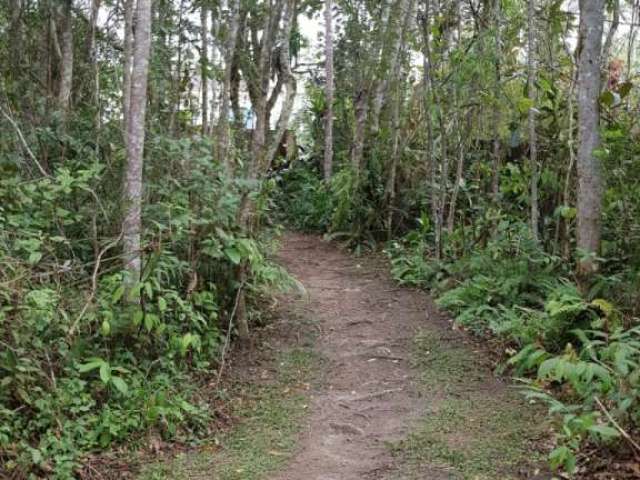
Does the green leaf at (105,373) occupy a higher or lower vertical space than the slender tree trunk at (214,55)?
lower

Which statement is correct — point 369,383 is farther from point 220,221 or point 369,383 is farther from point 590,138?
point 590,138

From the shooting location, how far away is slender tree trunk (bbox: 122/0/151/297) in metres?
5.89

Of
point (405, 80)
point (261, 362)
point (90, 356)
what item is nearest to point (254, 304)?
point (261, 362)

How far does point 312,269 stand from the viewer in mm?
10438

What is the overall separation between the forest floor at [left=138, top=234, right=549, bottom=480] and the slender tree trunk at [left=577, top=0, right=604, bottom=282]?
1499mm

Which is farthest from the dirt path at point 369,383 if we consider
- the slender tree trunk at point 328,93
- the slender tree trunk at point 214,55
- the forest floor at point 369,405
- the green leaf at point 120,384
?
the slender tree trunk at point 328,93

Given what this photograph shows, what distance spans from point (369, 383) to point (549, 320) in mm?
1782

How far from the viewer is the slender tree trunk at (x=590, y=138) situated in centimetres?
609

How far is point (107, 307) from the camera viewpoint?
5.50 metres

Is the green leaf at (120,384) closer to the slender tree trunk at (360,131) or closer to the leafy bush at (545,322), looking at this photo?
the leafy bush at (545,322)

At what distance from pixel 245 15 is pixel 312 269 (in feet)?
13.3

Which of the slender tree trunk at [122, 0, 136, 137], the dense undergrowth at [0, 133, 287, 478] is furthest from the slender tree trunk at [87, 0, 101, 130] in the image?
the dense undergrowth at [0, 133, 287, 478]

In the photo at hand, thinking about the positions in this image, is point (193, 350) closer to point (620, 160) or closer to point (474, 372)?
point (474, 372)

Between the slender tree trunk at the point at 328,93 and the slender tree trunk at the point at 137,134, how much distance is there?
790cm
